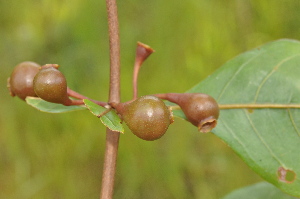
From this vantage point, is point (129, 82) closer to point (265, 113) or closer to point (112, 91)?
point (265, 113)

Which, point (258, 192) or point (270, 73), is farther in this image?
point (258, 192)

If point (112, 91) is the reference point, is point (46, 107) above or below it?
below

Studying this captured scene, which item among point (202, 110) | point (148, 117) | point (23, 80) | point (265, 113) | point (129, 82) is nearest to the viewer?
point (148, 117)

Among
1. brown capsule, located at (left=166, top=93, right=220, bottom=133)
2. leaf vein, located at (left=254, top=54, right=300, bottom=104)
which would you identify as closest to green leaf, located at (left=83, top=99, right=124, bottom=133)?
brown capsule, located at (left=166, top=93, right=220, bottom=133)

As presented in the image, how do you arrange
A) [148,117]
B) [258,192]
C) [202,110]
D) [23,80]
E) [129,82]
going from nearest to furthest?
[148,117], [202,110], [23,80], [258,192], [129,82]

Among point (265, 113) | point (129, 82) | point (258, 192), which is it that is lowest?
point (129, 82)

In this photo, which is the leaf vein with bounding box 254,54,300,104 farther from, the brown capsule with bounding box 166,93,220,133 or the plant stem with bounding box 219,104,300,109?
the brown capsule with bounding box 166,93,220,133

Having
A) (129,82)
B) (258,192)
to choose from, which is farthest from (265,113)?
(129,82)
